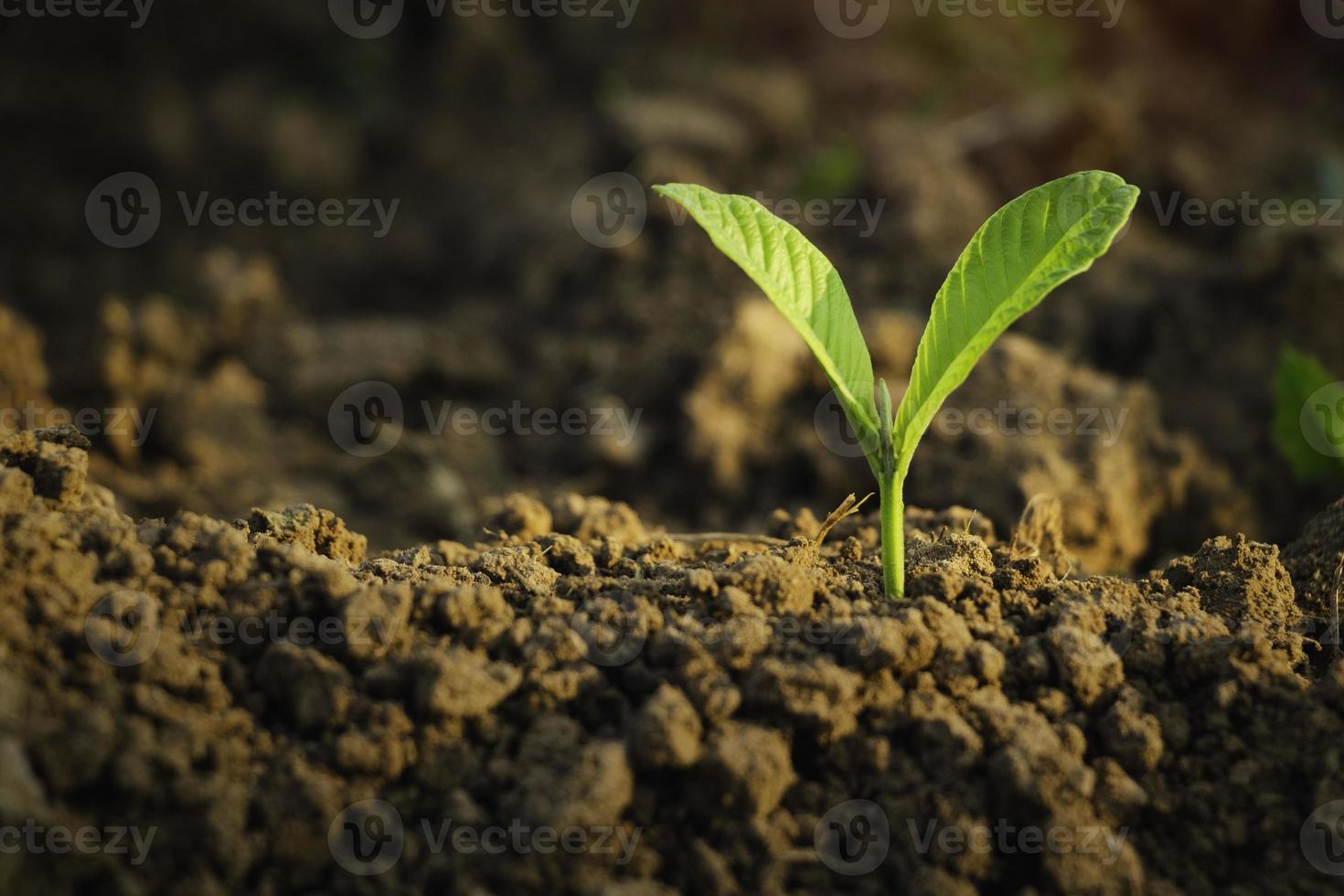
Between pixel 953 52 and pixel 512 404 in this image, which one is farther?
pixel 953 52

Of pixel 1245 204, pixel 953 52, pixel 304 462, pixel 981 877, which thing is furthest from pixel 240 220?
pixel 981 877

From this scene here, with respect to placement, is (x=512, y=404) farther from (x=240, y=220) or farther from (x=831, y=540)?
(x=240, y=220)
